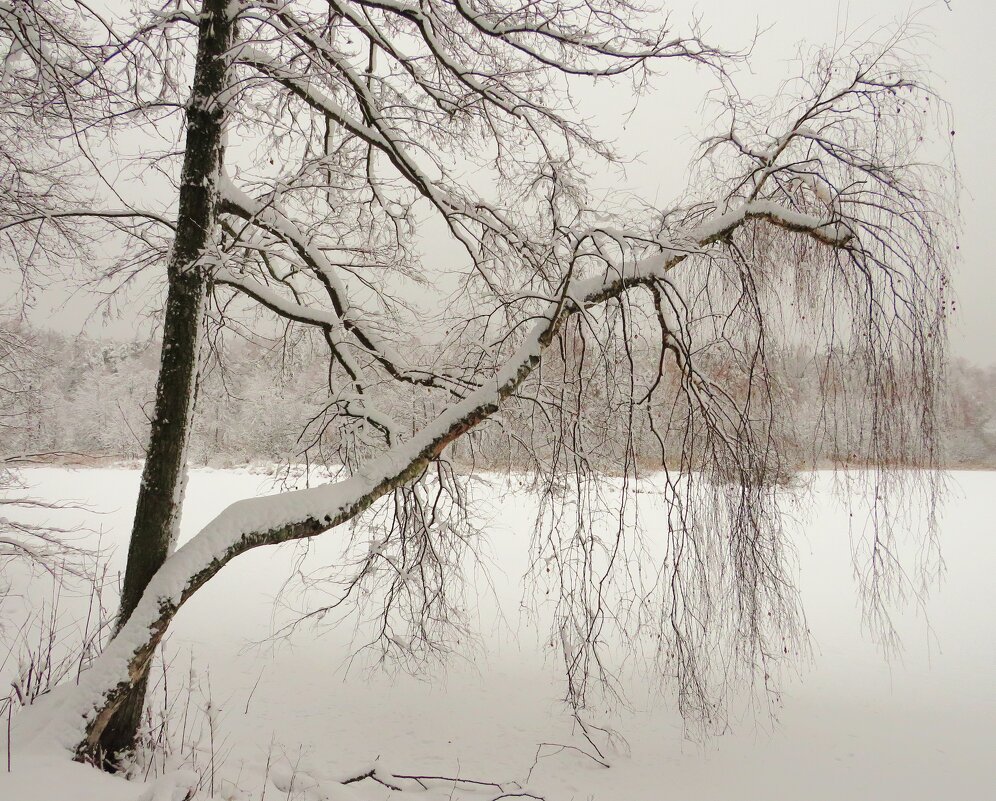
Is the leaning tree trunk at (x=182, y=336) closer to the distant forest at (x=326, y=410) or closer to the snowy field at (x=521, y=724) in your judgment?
the distant forest at (x=326, y=410)

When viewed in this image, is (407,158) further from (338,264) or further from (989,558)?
(989,558)

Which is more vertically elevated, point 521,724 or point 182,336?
point 182,336

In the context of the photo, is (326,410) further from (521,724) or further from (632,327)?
(521,724)

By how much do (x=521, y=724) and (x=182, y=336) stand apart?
463 cm

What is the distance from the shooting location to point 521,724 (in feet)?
18.8

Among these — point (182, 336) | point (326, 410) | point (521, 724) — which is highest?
point (182, 336)

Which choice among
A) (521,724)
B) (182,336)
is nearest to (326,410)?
(182,336)

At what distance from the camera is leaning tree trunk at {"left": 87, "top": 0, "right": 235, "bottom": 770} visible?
3066mm

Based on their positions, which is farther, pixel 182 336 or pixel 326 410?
pixel 326 410

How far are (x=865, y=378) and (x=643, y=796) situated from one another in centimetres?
331

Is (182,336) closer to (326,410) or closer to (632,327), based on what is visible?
(326,410)

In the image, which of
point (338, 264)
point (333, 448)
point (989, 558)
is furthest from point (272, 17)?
point (989, 558)

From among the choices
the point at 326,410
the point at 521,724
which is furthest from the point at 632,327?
the point at 521,724

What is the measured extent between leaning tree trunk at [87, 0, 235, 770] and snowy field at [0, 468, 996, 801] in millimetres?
659
